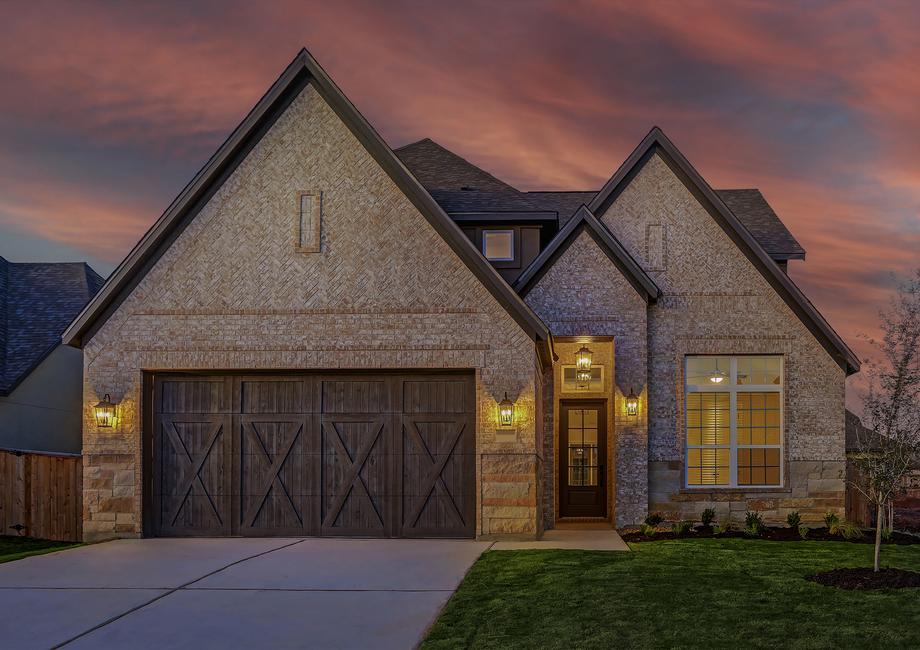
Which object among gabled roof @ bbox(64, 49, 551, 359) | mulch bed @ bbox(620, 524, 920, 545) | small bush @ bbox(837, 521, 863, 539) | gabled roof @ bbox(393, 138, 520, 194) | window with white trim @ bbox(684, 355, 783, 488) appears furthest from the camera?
gabled roof @ bbox(393, 138, 520, 194)

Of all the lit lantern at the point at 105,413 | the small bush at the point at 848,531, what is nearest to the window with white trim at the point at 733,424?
the small bush at the point at 848,531

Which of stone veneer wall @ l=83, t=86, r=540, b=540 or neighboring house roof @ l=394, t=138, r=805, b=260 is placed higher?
neighboring house roof @ l=394, t=138, r=805, b=260

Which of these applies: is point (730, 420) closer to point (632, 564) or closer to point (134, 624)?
point (632, 564)

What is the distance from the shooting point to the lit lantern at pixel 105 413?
49.0ft

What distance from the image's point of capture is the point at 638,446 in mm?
17609

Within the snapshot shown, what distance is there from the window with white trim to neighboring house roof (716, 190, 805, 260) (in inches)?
107

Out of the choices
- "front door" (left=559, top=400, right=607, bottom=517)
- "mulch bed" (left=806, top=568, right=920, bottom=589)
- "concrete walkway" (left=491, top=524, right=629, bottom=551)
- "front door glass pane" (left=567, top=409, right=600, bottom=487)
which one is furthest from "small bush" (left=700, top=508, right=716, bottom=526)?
"mulch bed" (left=806, top=568, right=920, bottom=589)

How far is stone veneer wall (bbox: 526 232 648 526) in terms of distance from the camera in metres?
17.6

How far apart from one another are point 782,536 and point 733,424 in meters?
2.69

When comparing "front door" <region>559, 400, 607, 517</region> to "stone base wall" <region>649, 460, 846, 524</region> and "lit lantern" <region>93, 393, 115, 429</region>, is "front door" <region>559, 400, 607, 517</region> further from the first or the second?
"lit lantern" <region>93, 393, 115, 429</region>

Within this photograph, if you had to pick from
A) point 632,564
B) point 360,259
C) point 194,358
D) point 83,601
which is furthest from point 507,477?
point 83,601

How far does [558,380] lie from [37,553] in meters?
9.91

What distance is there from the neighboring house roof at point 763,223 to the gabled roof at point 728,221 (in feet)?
5.55

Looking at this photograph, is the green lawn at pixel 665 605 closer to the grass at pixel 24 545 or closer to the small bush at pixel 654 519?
the small bush at pixel 654 519
